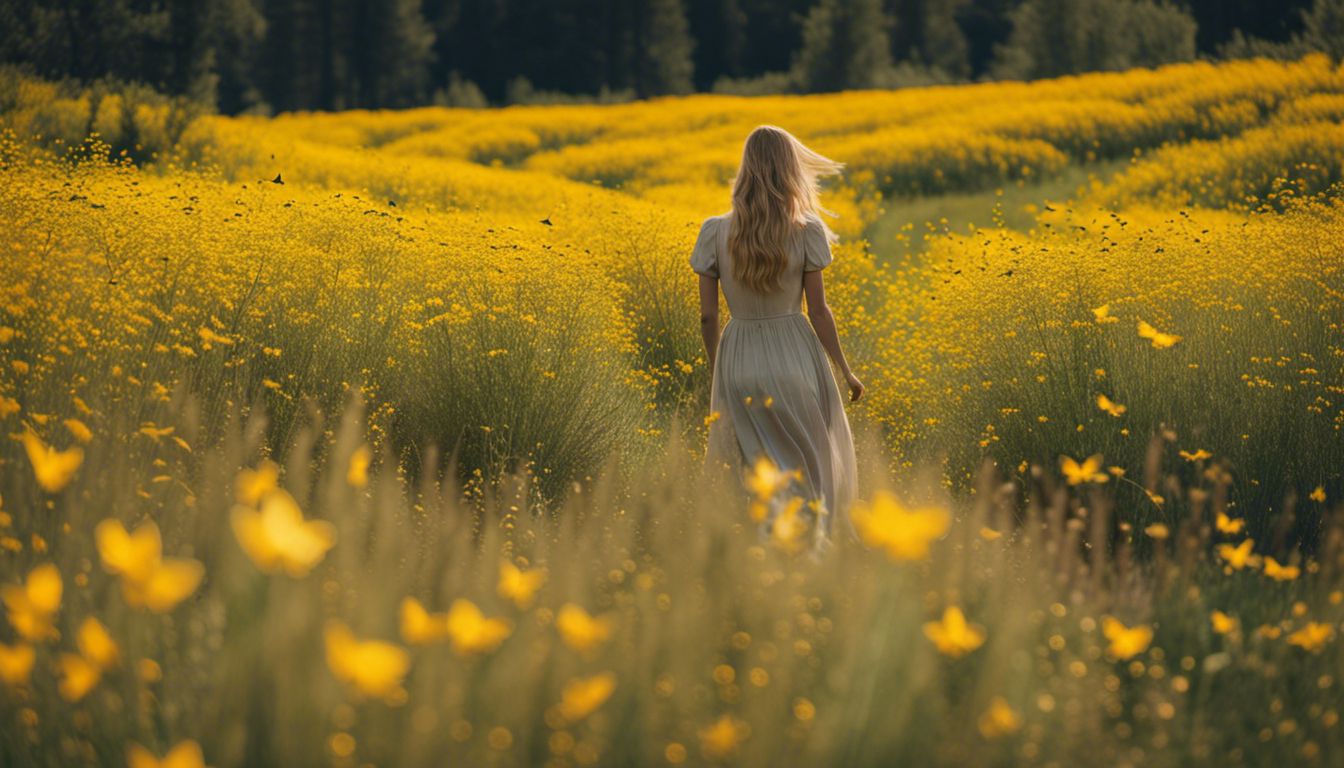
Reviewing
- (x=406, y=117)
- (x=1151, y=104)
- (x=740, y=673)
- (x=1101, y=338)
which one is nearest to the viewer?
(x=740, y=673)

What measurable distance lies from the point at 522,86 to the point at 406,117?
40.5 ft

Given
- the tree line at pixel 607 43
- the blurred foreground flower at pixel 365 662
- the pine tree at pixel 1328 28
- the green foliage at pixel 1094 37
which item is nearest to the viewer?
the blurred foreground flower at pixel 365 662

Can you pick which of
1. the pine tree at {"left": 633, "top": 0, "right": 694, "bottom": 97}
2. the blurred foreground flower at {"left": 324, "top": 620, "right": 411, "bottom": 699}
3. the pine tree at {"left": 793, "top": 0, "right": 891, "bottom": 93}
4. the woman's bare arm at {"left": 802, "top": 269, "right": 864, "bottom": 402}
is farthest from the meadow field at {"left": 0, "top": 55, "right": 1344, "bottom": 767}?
the pine tree at {"left": 633, "top": 0, "right": 694, "bottom": 97}

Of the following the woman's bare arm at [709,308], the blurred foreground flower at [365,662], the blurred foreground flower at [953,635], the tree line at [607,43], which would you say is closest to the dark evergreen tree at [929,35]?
the tree line at [607,43]

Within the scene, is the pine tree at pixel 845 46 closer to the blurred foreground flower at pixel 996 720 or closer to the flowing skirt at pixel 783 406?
the flowing skirt at pixel 783 406

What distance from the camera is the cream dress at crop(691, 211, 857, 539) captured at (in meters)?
4.39

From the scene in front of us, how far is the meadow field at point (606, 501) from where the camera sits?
1.82 meters

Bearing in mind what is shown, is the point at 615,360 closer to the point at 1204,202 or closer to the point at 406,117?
the point at 1204,202

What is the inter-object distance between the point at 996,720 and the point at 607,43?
45.1 meters

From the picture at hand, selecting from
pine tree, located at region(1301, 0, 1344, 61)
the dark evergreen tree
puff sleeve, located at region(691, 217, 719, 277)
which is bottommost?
puff sleeve, located at region(691, 217, 719, 277)

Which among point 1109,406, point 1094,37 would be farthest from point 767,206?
point 1094,37

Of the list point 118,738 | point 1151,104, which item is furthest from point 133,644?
point 1151,104

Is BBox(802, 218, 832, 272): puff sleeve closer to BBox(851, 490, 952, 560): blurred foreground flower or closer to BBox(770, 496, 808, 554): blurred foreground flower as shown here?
BBox(770, 496, 808, 554): blurred foreground flower

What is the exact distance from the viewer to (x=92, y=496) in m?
2.87
